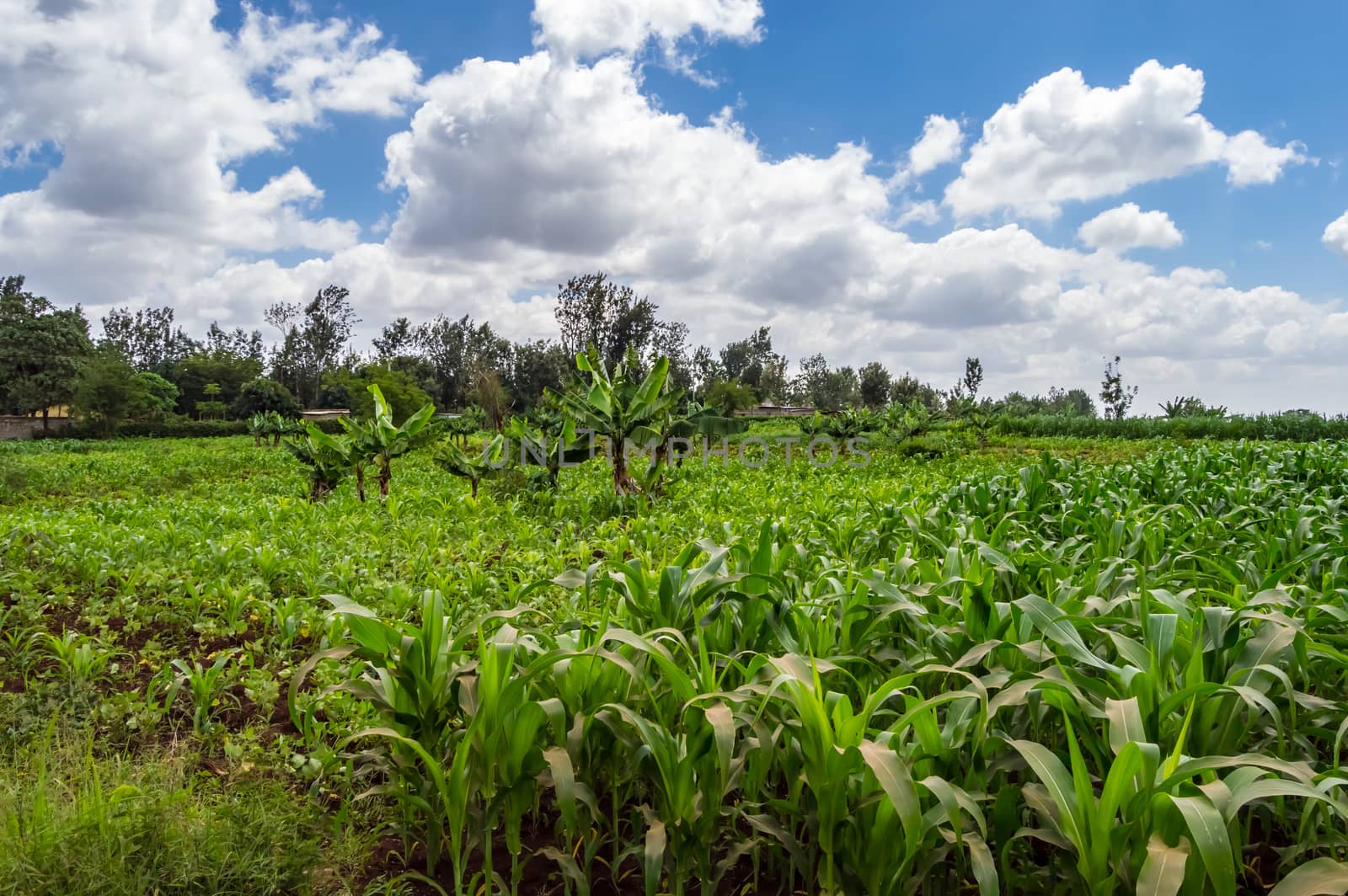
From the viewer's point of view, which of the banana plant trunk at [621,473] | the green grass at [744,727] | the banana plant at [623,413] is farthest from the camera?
the banana plant trunk at [621,473]

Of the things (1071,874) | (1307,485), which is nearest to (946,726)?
(1071,874)

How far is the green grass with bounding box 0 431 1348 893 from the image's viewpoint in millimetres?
1660

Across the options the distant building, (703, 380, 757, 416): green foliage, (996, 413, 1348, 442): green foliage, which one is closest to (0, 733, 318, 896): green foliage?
(996, 413, 1348, 442): green foliage

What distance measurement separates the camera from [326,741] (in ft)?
9.61

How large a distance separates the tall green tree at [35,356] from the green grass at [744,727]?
4309cm

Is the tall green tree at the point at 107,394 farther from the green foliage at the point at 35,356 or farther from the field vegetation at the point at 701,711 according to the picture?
the field vegetation at the point at 701,711

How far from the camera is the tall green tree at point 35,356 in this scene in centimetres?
3816

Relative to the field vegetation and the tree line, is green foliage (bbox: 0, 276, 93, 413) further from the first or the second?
the field vegetation

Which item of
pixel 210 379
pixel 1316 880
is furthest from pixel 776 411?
pixel 1316 880

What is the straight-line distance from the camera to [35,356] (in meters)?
39.3

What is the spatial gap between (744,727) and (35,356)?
51.2 m

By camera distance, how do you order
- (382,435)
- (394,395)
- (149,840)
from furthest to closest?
(394,395) → (382,435) → (149,840)

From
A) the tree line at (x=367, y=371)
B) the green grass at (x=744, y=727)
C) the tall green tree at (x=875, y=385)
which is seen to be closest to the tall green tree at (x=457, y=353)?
the tree line at (x=367, y=371)

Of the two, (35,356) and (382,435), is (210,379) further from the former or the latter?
(382,435)
